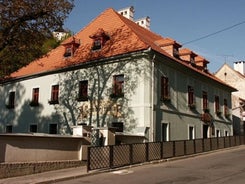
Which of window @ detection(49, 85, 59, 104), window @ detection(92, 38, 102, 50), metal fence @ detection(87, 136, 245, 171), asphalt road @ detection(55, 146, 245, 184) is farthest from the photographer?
window @ detection(49, 85, 59, 104)

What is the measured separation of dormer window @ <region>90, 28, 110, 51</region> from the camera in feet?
78.3

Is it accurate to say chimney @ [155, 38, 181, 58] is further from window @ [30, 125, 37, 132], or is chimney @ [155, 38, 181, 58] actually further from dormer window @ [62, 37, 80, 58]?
window @ [30, 125, 37, 132]

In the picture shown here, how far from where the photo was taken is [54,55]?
28.3 meters

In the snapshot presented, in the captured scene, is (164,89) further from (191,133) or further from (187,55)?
(187,55)

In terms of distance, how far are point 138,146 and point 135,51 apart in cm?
686

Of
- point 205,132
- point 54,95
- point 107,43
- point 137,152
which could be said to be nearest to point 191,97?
point 205,132

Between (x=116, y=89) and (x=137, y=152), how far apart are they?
266 inches

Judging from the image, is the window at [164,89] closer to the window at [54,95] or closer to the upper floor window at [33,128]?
the window at [54,95]

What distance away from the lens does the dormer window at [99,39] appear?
78.3 feet

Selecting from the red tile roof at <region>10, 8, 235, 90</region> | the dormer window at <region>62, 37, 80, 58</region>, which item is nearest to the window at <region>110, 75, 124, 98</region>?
the red tile roof at <region>10, 8, 235, 90</region>

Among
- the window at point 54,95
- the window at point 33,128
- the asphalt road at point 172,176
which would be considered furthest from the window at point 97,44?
the asphalt road at point 172,176

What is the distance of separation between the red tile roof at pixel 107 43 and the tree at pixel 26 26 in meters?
2.78

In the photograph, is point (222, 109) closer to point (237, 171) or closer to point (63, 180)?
point (237, 171)

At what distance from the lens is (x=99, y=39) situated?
24.2 metres
